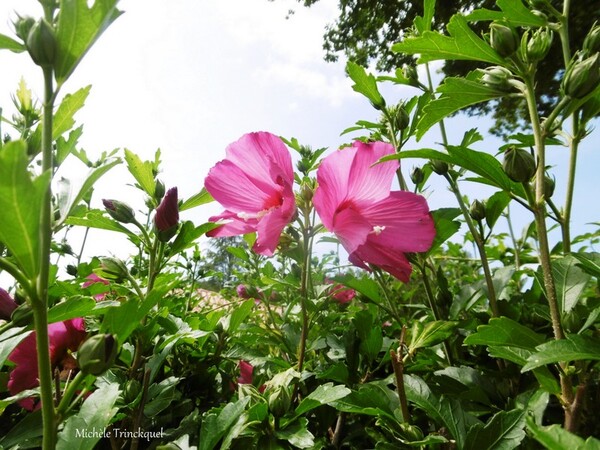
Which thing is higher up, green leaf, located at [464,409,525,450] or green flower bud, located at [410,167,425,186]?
green flower bud, located at [410,167,425,186]

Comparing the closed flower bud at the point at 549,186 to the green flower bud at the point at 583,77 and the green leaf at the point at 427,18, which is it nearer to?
the green flower bud at the point at 583,77

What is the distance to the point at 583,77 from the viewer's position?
23.4 inches

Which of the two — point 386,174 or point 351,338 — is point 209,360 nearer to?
point 351,338

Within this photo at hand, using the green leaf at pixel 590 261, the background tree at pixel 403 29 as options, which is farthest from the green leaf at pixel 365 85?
the background tree at pixel 403 29

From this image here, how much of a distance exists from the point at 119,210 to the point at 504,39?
0.71m

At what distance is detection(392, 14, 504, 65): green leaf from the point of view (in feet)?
2.23

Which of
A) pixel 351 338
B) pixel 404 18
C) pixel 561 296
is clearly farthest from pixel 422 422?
pixel 404 18

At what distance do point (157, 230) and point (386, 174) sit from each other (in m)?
0.40

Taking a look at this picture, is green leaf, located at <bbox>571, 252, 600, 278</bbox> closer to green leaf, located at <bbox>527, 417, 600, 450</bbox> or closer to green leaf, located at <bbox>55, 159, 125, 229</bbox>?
green leaf, located at <bbox>527, 417, 600, 450</bbox>

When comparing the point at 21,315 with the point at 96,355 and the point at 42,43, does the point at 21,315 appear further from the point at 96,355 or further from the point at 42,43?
the point at 42,43

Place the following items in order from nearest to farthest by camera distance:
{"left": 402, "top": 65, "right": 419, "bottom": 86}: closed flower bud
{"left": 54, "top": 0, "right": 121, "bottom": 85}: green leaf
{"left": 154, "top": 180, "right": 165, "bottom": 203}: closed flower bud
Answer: {"left": 54, "top": 0, "right": 121, "bottom": 85}: green leaf
{"left": 154, "top": 180, "right": 165, "bottom": 203}: closed flower bud
{"left": 402, "top": 65, "right": 419, "bottom": 86}: closed flower bud

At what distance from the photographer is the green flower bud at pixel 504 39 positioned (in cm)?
63

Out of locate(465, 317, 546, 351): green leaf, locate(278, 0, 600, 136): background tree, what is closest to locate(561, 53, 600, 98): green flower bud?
locate(465, 317, 546, 351): green leaf

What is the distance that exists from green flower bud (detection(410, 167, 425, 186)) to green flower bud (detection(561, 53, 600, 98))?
1.51 ft
